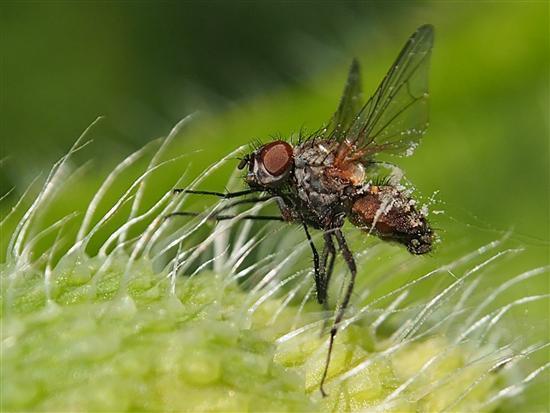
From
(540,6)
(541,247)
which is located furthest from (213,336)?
(540,6)

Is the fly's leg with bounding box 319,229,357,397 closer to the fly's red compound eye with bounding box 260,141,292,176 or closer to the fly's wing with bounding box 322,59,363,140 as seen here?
the fly's red compound eye with bounding box 260,141,292,176

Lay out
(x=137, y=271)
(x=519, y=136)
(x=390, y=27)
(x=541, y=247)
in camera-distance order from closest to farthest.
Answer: (x=137, y=271), (x=541, y=247), (x=519, y=136), (x=390, y=27)

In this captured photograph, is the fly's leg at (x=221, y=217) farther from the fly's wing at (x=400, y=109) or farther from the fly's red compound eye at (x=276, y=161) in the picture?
the fly's wing at (x=400, y=109)

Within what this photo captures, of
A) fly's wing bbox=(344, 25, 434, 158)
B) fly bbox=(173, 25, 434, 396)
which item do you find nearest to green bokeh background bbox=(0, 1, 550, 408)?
fly bbox=(173, 25, 434, 396)

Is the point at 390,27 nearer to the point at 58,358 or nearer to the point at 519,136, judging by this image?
the point at 519,136

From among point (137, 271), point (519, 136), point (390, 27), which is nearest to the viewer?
point (137, 271)

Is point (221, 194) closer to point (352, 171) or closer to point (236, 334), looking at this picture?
point (352, 171)
